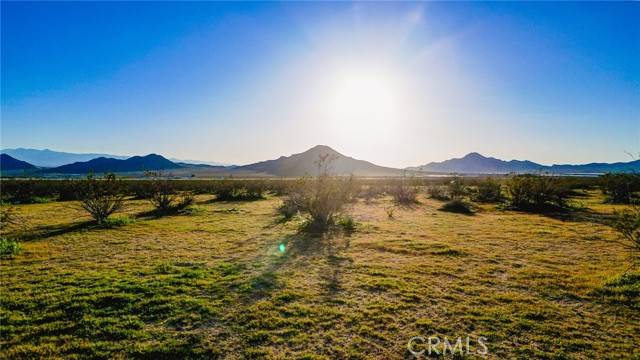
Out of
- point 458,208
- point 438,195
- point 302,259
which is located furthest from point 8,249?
point 438,195

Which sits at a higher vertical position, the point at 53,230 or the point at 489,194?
the point at 489,194

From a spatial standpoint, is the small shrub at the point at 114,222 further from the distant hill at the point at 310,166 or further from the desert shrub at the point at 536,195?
the distant hill at the point at 310,166

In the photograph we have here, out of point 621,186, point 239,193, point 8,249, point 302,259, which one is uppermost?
point 621,186

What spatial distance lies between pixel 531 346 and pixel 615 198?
26.4 metres

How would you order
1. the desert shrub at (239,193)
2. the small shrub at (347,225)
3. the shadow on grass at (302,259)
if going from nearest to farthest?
the shadow on grass at (302,259), the small shrub at (347,225), the desert shrub at (239,193)

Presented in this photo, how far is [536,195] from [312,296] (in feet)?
64.1

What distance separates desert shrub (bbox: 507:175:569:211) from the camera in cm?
1933

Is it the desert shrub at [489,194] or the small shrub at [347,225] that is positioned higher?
the desert shrub at [489,194]

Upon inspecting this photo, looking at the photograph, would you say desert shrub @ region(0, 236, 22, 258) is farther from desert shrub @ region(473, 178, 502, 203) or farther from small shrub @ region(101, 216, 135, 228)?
desert shrub @ region(473, 178, 502, 203)

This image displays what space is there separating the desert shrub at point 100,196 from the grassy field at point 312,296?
3027 mm

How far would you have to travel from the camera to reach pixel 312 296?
6.04m

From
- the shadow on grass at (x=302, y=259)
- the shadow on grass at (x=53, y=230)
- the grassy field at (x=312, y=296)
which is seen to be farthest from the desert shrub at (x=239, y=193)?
the shadow on grass at (x=302, y=259)

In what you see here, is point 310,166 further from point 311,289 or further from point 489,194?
point 311,289

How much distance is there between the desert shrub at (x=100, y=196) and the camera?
14234mm
